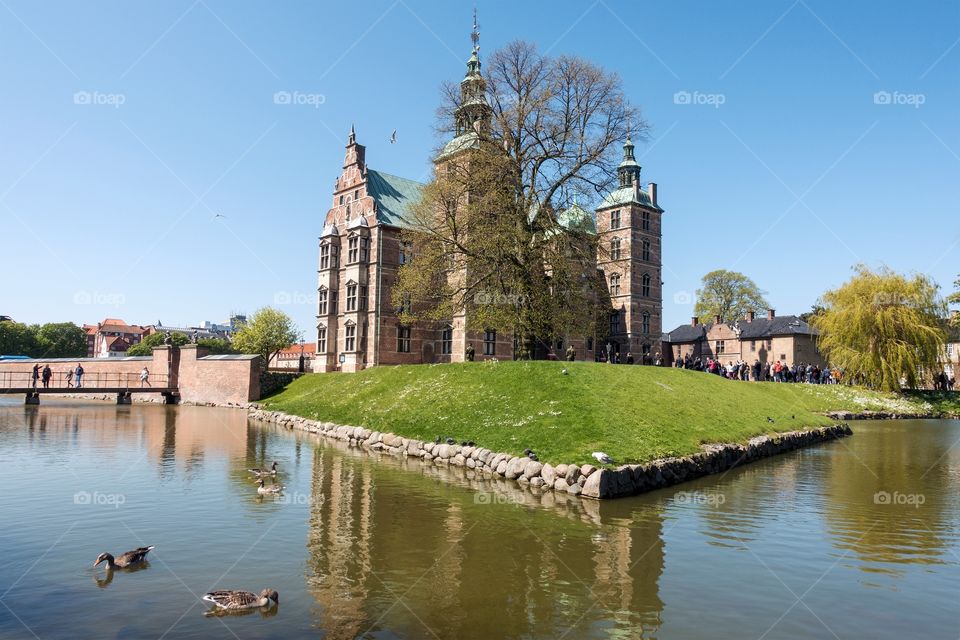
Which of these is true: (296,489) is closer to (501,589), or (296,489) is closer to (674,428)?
(501,589)

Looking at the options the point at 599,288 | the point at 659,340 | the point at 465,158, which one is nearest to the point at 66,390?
the point at 465,158

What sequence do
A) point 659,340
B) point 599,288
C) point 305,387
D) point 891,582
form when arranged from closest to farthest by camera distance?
point 891,582, point 599,288, point 305,387, point 659,340

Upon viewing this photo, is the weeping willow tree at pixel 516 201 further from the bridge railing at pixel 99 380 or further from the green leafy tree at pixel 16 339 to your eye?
the green leafy tree at pixel 16 339

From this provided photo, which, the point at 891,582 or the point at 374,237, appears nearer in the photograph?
the point at 891,582

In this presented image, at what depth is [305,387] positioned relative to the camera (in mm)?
43844

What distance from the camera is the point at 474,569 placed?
32.8 feet

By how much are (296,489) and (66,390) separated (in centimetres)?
3215

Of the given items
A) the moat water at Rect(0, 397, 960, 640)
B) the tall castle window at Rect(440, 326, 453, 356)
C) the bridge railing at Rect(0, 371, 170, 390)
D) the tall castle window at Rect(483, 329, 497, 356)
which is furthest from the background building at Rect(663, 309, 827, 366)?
the moat water at Rect(0, 397, 960, 640)

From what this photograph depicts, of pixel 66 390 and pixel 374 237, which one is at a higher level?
pixel 374 237

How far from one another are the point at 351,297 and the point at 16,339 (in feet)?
287

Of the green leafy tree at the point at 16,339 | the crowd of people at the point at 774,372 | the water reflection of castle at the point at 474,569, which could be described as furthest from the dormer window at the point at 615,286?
the green leafy tree at the point at 16,339

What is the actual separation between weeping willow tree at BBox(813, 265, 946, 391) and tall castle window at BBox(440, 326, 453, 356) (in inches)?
1186

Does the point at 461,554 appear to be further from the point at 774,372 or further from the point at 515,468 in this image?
the point at 774,372

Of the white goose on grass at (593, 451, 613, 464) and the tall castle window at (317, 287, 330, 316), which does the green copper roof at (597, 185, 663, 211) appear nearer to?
the tall castle window at (317, 287, 330, 316)
